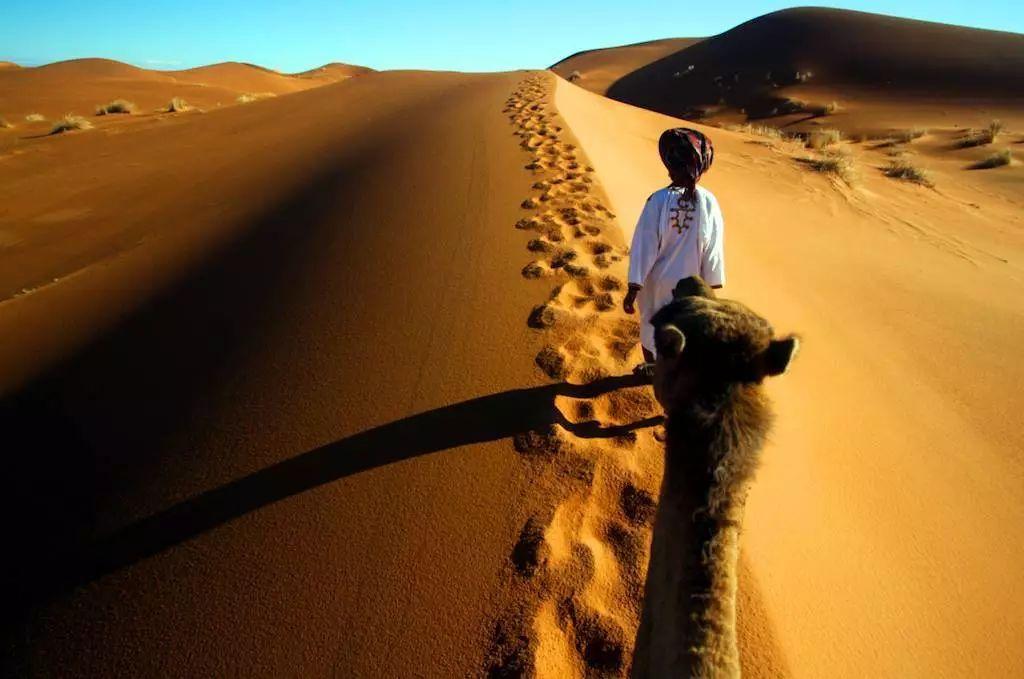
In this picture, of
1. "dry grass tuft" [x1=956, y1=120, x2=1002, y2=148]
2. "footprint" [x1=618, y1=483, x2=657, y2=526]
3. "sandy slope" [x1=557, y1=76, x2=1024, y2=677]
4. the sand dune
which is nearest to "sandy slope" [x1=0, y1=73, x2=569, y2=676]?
"footprint" [x1=618, y1=483, x2=657, y2=526]

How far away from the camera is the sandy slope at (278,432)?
1753 mm

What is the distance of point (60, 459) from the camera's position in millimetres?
2455

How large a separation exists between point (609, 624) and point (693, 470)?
2.69ft

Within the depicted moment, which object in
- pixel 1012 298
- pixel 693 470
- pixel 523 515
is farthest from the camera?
pixel 1012 298

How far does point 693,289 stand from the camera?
1.49 metres

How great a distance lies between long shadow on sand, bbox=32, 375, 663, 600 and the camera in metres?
1.98

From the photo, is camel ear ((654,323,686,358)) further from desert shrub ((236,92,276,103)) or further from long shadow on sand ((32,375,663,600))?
desert shrub ((236,92,276,103))

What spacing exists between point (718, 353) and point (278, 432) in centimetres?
217

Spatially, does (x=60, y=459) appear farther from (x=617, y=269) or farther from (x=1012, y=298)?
(x=1012, y=298)

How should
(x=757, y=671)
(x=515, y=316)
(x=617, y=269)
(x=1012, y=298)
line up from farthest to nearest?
(x=1012, y=298), (x=617, y=269), (x=515, y=316), (x=757, y=671)

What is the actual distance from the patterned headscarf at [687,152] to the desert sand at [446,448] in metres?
1.14

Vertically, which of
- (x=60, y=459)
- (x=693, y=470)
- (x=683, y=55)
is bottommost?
(x=60, y=459)

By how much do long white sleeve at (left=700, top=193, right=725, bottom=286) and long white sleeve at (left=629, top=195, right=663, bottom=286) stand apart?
0.22 metres

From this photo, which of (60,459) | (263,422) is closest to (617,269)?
(263,422)
